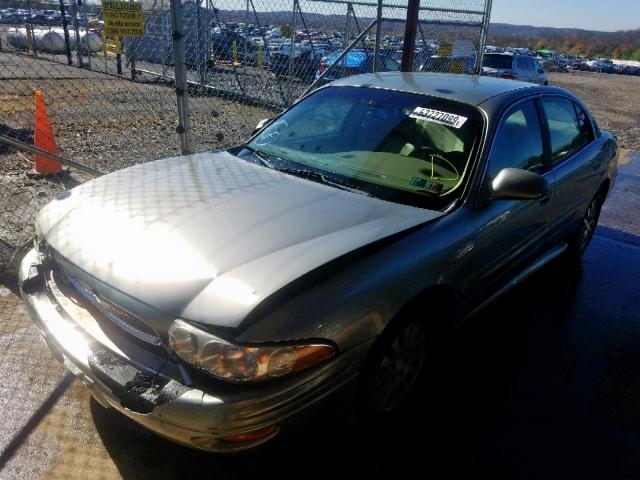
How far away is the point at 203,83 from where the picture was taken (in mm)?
12016

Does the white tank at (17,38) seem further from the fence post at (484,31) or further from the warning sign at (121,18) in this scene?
the warning sign at (121,18)

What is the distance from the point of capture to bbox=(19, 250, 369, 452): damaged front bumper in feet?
6.14

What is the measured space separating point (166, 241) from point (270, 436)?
91 cm

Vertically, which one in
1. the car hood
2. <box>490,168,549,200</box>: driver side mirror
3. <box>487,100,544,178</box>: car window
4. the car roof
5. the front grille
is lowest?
the front grille

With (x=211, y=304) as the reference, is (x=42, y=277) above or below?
below

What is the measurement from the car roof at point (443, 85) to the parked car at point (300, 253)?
2 cm

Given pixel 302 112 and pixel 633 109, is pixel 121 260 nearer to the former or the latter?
pixel 302 112

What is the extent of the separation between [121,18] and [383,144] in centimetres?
308

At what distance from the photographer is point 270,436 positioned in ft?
6.49

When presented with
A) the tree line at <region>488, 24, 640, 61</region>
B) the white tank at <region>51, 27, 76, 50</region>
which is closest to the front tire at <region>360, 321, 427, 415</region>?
the white tank at <region>51, 27, 76, 50</region>

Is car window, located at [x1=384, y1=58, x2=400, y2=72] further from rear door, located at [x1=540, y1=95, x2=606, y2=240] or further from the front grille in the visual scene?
the front grille

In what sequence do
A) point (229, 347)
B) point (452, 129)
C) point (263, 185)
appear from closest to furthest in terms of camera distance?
1. point (229, 347)
2. point (263, 185)
3. point (452, 129)

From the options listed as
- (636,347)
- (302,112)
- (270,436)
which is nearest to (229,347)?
(270,436)

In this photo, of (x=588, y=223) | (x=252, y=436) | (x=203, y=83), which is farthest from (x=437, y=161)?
(x=203, y=83)
